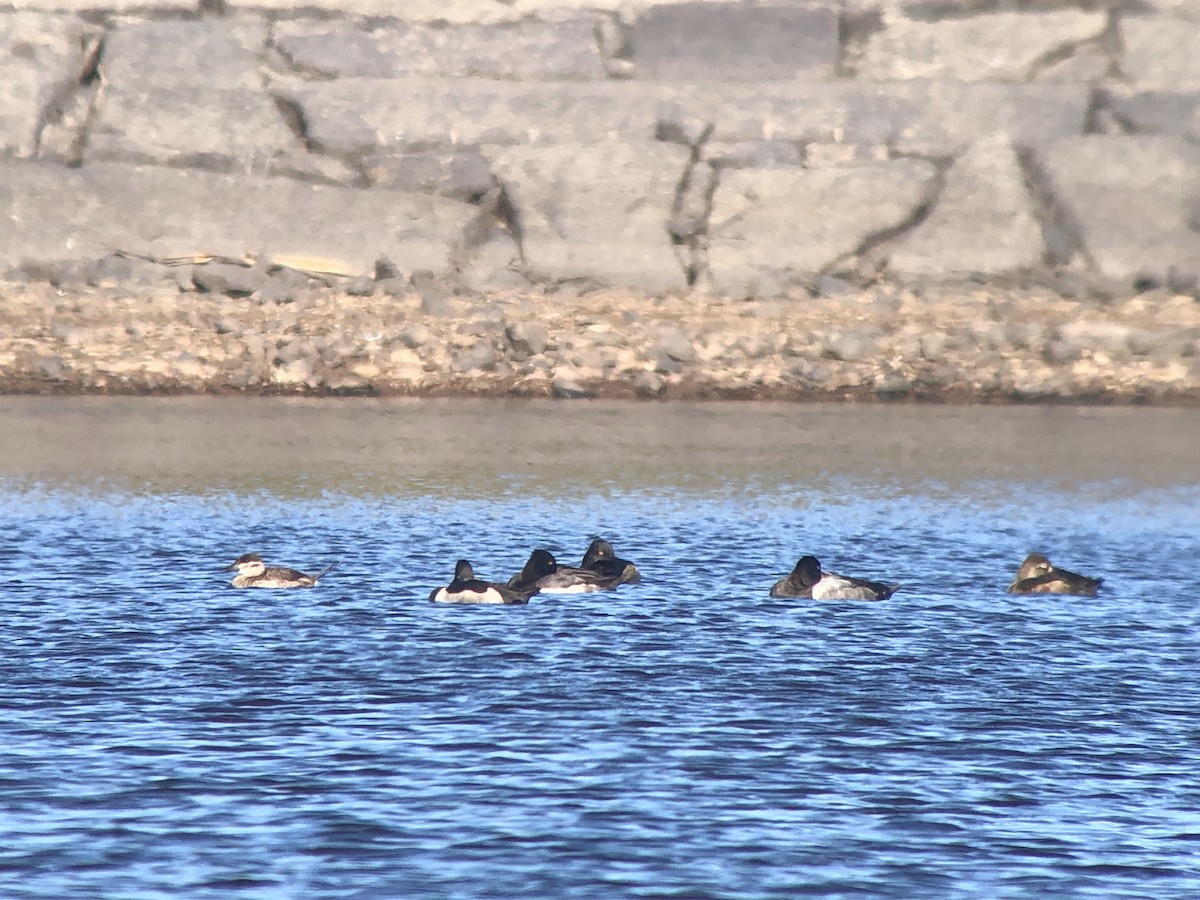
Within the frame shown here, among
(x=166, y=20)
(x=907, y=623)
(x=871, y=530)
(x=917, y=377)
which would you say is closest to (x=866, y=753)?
(x=907, y=623)

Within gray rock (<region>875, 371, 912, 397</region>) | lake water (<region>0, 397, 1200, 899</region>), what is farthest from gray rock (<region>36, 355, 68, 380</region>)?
gray rock (<region>875, 371, 912, 397</region>)

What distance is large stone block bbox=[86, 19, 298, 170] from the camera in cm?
3634

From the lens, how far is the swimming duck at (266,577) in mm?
16250

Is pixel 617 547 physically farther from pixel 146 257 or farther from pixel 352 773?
pixel 146 257

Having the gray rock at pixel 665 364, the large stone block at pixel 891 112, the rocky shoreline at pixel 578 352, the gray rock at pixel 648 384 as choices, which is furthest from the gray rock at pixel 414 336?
the large stone block at pixel 891 112

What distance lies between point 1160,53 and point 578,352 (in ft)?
44.1

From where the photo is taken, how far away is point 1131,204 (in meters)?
35.1

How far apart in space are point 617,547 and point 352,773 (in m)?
9.25

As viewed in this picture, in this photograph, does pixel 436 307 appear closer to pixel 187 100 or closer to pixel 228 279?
pixel 228 279

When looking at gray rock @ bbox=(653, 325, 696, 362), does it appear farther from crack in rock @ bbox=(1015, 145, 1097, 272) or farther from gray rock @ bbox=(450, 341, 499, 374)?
crack in rock @ bbox=(1015, 145, 1097, 272)

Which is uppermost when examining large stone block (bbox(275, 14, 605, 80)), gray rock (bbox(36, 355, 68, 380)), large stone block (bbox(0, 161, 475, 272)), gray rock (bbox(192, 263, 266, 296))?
large stone block (bbox(275, 14, 605, 80))

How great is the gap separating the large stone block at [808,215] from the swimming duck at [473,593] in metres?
19.8

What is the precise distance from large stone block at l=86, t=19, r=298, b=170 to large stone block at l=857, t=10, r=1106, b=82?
11470mm

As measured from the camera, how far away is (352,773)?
1025cm
